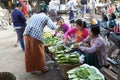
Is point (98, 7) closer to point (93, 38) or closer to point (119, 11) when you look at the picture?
point (119, 11)

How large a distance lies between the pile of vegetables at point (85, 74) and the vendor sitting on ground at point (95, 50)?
47 cm

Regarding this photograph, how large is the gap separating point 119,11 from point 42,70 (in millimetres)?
13341

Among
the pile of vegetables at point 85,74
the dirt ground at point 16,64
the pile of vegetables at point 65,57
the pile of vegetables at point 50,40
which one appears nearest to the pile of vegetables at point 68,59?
the pile of vegetables at point 65,57

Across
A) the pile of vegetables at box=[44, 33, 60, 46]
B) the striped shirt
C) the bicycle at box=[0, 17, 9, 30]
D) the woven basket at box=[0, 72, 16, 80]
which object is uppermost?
the striped shirt

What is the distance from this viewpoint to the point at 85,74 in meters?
4.67

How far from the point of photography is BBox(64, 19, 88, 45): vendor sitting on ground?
19.9 ft

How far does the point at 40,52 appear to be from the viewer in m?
6.24

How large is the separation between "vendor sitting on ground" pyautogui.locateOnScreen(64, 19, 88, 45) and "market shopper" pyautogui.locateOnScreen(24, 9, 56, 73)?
0.64 metres

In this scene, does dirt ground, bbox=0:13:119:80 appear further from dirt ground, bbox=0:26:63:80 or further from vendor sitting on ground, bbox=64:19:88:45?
vendor sitting on ground, bbox=64:19:88:45

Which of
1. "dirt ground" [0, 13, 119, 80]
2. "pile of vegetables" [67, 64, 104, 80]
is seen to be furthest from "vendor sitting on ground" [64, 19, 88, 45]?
"pile of vegetables" [67, 64, 104, 80]

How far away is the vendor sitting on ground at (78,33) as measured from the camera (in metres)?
6.05

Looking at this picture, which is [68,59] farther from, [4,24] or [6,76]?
[4,24]

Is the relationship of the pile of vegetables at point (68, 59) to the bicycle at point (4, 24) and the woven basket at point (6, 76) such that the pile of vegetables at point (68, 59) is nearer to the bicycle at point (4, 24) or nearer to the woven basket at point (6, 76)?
the woven basket at point (6, 76)

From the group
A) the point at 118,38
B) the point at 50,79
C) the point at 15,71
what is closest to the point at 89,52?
the point at 118,38
